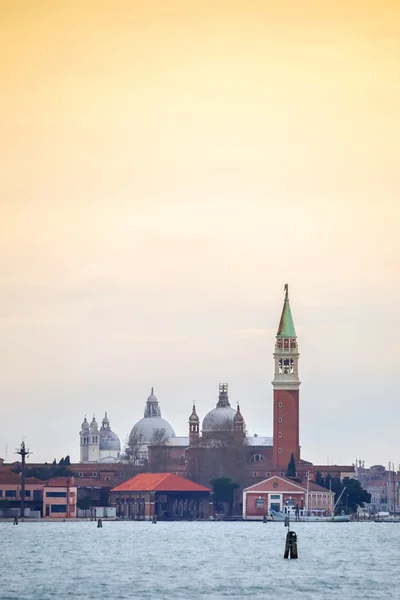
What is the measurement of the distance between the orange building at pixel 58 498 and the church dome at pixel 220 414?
40843 millimetres

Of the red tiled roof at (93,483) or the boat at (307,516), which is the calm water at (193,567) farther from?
the red tiled roof at (93,483)

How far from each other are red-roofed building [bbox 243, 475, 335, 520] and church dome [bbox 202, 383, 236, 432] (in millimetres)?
31804

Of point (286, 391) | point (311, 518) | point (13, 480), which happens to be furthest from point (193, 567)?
point (286, 391)

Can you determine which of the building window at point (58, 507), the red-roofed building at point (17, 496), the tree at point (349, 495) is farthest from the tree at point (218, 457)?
the red-roofed building at point (17, 496)

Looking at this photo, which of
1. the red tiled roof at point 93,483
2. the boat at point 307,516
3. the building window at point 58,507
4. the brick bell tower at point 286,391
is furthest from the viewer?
the brick bell tower at point 286,391

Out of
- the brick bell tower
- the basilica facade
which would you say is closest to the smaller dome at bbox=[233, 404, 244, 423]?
the basilica facade

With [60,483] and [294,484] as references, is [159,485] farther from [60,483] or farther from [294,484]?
[294,484]

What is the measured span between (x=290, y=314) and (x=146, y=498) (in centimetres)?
2469

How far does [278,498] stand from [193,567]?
77550 mm

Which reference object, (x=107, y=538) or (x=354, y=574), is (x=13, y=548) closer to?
(x=107, y=538)

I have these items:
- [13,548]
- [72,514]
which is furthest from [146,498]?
[13,548]

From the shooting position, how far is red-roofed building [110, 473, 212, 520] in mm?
145000

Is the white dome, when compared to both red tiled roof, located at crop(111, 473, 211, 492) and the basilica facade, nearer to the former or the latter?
the basilica facade

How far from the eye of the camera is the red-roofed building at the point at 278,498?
471 ft
